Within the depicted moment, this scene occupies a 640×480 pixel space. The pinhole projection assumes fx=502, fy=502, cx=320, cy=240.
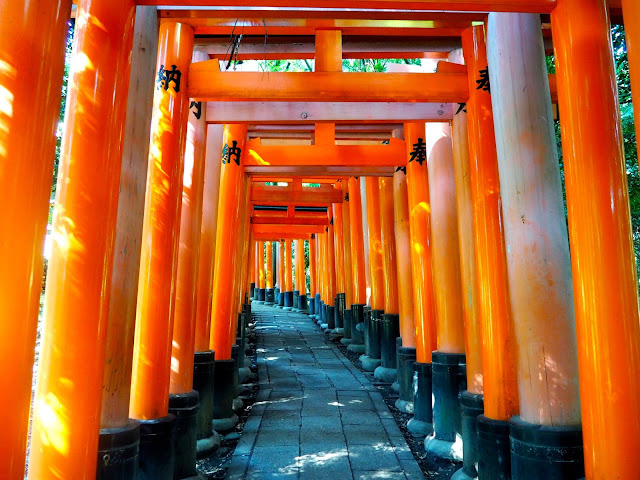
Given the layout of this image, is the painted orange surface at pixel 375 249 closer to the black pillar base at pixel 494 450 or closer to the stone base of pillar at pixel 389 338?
the stone base of pillar at pixel 389 338

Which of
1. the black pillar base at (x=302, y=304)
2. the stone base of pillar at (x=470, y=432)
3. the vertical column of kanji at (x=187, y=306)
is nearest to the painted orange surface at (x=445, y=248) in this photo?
the stone base of pillar at (x=470, y=432)

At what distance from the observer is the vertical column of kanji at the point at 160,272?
142 inches

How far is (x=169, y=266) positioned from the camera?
3.88 meters

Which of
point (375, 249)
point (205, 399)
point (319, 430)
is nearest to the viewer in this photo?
point (205, 399)

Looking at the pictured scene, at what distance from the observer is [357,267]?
1141cm

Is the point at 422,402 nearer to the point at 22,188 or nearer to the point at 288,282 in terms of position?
the point at 22,188

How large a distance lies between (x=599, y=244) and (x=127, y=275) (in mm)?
2721

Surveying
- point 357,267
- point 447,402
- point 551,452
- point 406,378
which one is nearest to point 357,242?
point 357,267

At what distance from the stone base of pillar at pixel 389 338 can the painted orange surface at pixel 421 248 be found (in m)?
2.80

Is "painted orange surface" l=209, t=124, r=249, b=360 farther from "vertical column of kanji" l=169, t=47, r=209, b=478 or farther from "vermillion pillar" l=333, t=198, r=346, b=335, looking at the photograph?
"vermillion pillar" l=333, t=198, r=346, b=335


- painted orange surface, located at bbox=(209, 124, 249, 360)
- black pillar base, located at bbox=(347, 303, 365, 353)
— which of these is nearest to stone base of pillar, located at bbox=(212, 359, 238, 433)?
painted orange surface, located at bbox=(209, 124, 249, 360)

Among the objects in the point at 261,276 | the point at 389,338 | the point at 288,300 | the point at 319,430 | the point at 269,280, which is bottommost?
the point at 319,430

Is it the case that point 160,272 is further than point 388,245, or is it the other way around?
point 388,245

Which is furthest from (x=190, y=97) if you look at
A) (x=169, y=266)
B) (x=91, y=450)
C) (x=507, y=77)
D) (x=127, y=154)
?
(x=91, y=450)
